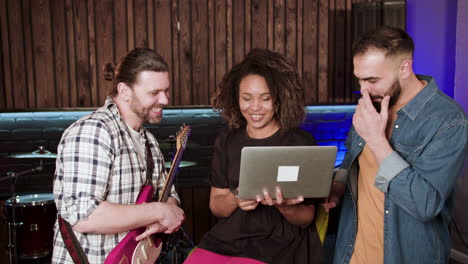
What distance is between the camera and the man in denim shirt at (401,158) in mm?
1737

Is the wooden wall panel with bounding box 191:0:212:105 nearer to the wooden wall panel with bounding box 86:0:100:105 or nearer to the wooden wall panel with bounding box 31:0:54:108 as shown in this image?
the wooden wall panel with bounding box 86:0:100:105

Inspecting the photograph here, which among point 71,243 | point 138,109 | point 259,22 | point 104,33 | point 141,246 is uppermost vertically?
point 259,22

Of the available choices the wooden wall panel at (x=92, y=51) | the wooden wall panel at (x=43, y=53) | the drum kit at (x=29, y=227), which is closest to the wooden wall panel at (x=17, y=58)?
the wooden wall panel at (x=43, y=53)

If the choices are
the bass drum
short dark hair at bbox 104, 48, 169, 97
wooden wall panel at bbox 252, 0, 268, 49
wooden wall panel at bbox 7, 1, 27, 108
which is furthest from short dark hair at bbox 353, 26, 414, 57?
wooden wall panel at bbox 7, 1, 27, 108

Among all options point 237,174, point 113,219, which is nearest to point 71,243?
point 113,219

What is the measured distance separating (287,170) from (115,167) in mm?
800

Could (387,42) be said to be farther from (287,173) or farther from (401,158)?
(287,173)

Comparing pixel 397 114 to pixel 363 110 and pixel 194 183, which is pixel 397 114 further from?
pixel 194 183

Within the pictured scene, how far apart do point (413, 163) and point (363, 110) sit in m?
0.30

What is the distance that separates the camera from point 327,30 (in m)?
5.18

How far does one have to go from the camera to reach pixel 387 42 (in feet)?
6.27

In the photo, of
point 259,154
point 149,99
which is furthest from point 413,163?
point 149,99

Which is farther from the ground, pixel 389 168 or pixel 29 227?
pixel 389 168

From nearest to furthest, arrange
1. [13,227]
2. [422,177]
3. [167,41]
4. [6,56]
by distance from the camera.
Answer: [422,177] < [13,227] < [6,56] < [167,41]
